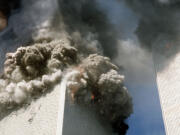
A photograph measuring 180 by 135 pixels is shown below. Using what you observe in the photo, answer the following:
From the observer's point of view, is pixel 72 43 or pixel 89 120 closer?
pixel 89 120

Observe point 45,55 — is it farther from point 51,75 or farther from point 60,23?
point 60,23

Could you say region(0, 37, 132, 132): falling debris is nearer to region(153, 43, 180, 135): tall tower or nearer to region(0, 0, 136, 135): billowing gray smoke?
region(0, 0, 136, 135): billowing gray smoke

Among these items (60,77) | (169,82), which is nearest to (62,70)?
(60,77)

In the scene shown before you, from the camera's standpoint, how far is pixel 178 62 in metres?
18.6

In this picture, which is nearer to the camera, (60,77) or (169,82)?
(60,77)

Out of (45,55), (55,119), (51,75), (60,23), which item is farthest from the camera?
(60,23)

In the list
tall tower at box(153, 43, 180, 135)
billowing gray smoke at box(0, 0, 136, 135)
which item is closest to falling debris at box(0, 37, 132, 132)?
billowing gray smoke at box(0, 0, 136, 135)

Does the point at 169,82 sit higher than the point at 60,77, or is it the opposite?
the point at 60,77

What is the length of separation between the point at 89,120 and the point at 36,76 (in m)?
5.42

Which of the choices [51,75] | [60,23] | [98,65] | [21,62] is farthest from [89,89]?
[60,23]

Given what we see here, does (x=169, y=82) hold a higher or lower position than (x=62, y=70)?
lower

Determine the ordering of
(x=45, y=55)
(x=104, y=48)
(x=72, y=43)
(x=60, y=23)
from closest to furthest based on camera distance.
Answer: (x=45, y=55) → (x=72, y=43) → (x=60, y=23) → (x=104, y=48)

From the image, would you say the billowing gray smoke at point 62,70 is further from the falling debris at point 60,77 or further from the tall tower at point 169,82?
the tall tower at point 169,82

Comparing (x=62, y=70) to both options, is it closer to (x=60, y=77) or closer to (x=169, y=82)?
(x=60, y=77)
